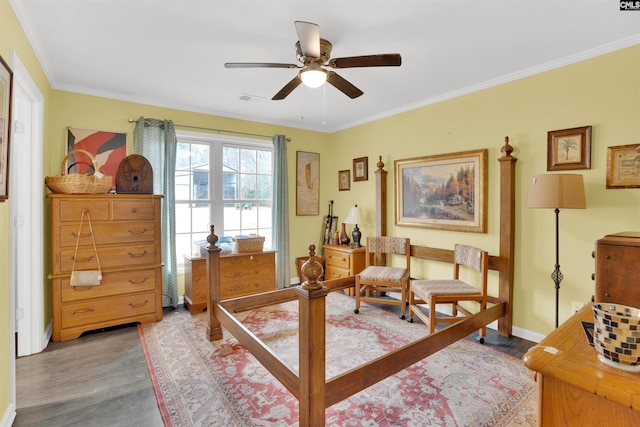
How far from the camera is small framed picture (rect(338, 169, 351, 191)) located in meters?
5.02

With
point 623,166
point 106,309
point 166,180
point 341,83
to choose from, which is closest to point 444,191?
point 623,166

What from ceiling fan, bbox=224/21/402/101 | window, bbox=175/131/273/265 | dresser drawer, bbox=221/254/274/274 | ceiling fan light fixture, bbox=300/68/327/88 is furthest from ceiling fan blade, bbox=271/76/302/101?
dresser drawer, bbox=221/254/274/274

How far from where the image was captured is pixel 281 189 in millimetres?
4727

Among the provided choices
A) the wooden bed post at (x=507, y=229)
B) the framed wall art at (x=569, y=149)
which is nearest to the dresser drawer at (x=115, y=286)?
the wooden bed post at (x=507, y=229)

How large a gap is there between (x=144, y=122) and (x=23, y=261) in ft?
6.11

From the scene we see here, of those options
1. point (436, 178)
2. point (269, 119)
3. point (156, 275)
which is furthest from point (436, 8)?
point (156, 275)

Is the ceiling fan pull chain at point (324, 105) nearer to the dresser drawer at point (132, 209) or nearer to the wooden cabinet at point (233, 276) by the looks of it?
the wooden cabinet at point (233, 276)

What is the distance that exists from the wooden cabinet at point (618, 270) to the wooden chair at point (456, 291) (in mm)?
1682

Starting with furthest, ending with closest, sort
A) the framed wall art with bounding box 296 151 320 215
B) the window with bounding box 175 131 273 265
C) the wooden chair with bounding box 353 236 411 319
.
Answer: the framed wall art with bounding box 296 151 320 215
the window with bounding box 175 131 273 265
the wooden chair with bounding box 353 236 411 319

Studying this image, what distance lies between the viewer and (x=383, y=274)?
12.0ft

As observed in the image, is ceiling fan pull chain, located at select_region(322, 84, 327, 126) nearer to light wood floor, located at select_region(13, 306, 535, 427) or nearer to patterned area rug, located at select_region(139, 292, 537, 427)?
patterned area rug, located at select_region(139, 292, 537, 427)

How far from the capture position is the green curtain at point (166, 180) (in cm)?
376

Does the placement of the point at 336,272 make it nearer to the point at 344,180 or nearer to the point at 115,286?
the point at 344,180

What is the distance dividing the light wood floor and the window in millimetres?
1445
